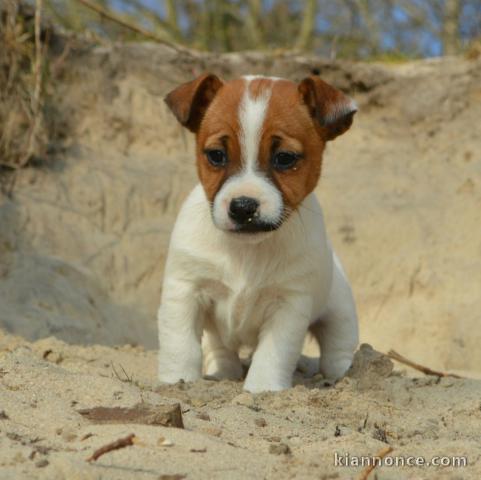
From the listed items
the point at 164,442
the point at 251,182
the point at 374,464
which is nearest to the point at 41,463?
the point at 164,442

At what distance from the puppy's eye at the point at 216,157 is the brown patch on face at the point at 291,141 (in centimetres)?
25

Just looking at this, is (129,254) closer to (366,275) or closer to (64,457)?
(366,275)

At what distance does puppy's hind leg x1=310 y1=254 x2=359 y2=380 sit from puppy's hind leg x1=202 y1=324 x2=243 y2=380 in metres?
0.69

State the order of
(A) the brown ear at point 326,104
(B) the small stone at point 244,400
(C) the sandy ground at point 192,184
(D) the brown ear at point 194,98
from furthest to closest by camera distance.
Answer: (C) the sandy ground at point 192,184, (D) the brown ear at point 194,98, (A) the brown ear at point 326,104, (B) the small stone at point 244,400

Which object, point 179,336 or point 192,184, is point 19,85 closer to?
point 192,184

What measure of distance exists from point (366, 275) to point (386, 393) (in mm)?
4669

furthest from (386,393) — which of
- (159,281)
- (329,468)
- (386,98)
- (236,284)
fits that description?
(386,98)

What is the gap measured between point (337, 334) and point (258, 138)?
2057 millimetres

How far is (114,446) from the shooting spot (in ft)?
11.6

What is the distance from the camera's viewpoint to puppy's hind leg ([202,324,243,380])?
22.4 ft

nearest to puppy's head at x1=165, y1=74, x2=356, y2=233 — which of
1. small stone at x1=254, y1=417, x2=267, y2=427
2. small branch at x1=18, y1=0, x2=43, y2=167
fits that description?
small stone at x1=254, y1=417, x2=267, y2=427

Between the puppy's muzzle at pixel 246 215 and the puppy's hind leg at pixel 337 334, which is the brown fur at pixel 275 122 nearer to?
the puppy's muzzle at pixel 246 215

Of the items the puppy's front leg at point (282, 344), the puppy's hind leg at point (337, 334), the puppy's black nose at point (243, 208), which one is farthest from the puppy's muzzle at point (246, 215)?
the puppy's hind leg at point (337, 334)

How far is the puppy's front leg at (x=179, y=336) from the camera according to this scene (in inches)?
241
